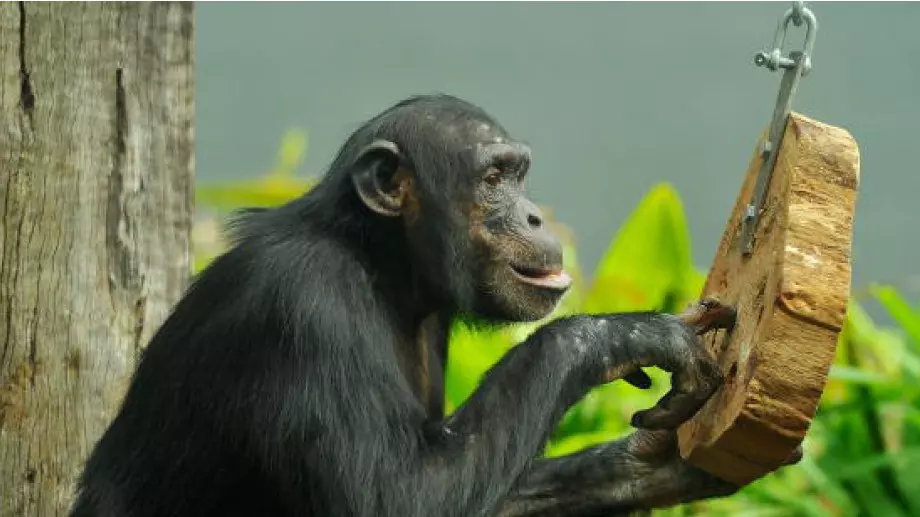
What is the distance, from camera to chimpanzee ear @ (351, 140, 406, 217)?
458cm

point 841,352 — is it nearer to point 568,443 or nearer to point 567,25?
point 568,443

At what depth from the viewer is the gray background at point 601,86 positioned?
11852 millimetres

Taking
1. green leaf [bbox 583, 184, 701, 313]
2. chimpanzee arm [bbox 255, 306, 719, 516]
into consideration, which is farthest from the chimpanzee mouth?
green leaf [bbox 583, 184, 701, 313]

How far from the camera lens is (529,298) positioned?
4.51 metres

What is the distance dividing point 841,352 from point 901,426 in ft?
2.34

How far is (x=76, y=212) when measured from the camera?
5.23 meters

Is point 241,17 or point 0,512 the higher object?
point 241,17

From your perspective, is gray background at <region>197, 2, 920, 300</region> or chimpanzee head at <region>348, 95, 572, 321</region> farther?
gray background at <region>197, 2, 920, 300</region>

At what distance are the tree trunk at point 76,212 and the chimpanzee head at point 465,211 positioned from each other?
45.1 inches

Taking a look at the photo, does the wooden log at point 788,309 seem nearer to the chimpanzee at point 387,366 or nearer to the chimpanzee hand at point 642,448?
the chimpanzee hand at point 642,448

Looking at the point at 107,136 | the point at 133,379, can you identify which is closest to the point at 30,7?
the point at 107,136

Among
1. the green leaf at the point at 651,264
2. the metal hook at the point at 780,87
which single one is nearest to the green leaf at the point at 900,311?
the green leaf at the point at 651,264

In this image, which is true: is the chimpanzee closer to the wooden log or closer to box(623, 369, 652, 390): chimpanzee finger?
box(623, 369, 652, 390): chimpanzee finger

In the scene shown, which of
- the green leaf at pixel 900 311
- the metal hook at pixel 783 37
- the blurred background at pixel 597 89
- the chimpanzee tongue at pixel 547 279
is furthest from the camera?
the blurred background at pixel 597 89
